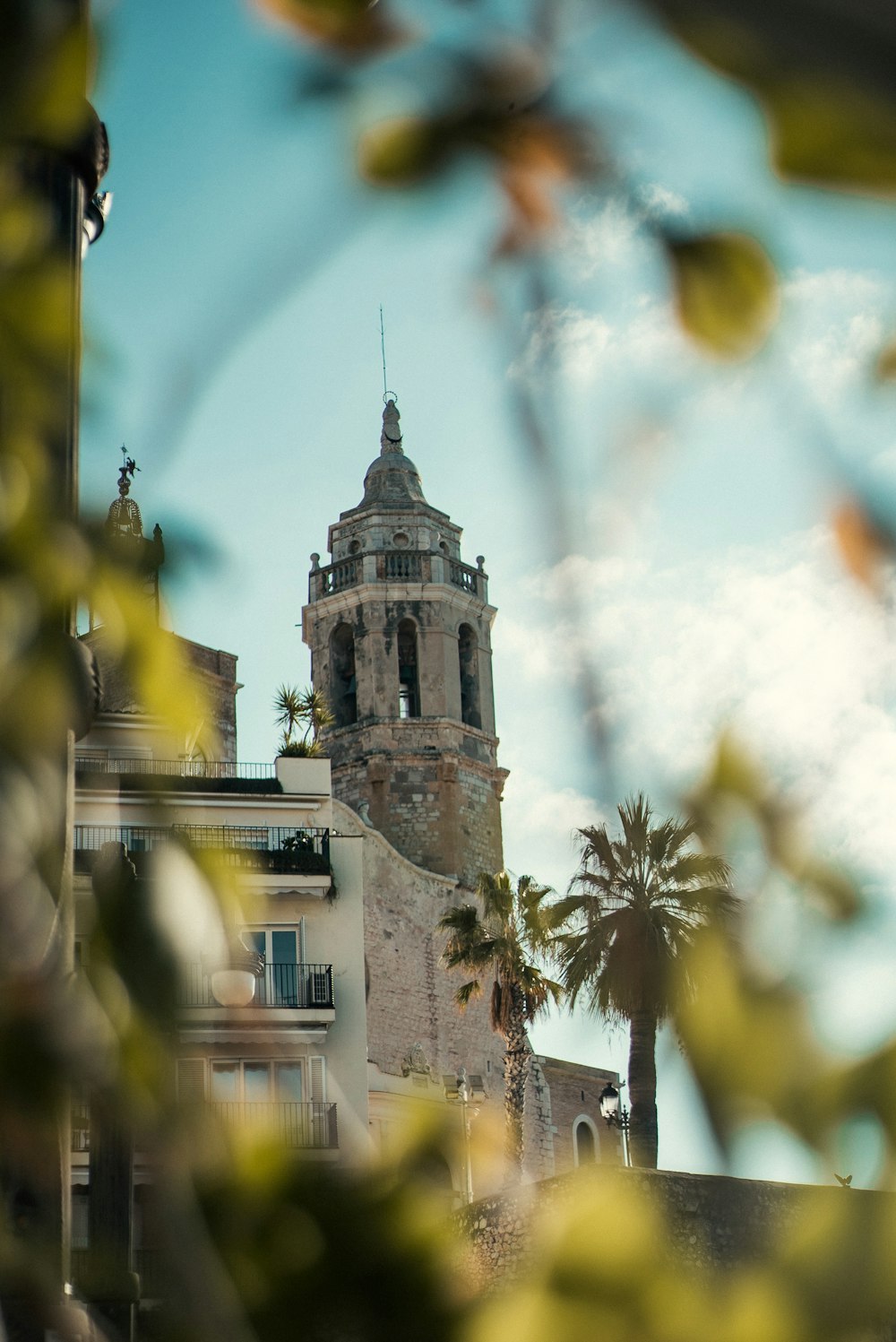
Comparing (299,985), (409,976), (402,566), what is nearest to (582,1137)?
(409,976)

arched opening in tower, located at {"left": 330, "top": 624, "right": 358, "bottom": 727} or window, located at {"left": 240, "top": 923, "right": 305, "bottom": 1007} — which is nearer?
window, located at {"left": 240, "top": 923, "right": 305, "bottom": 1007}

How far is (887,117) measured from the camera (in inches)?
29.6

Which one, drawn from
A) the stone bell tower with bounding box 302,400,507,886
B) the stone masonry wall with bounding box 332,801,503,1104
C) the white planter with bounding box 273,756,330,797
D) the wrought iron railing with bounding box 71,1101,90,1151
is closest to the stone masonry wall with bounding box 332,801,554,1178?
the stone masonry wall with bounding box 332,801,503,1104

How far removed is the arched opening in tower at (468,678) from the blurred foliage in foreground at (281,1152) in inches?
1614

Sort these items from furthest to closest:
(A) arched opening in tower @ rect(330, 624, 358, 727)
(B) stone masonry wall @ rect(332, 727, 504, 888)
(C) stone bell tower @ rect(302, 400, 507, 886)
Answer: (A) arched opening in tower @ rect(330, 624, 358, 727), (C) stone bell tower @ rect(302, 400, 507, 886), (B) stone masonry wall @ rect(332, 727, 504, 888)

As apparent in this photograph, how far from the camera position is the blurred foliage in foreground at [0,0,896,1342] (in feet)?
2.76

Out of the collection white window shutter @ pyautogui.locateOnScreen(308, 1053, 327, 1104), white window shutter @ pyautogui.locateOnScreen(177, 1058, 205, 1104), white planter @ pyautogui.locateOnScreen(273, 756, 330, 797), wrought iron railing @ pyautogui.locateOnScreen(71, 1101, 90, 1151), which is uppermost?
white planter @ pyautogui.locateOnScreen(273, 756, 330, 797)

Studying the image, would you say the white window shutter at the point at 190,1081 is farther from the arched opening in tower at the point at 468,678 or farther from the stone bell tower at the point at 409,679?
the arched opening in tower at the point at 468,678

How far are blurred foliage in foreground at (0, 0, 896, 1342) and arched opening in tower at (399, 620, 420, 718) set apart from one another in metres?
40.7

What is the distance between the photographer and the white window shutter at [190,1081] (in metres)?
0.95

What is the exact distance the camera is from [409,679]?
42.7 metres

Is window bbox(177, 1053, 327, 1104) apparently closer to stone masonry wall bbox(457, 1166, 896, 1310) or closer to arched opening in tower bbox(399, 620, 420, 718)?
stone masonry wall bbox(457, 1166, 896, 1310)

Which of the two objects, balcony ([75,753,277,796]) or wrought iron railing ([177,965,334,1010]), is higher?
wrought iron railing ([177,965,334,1010])

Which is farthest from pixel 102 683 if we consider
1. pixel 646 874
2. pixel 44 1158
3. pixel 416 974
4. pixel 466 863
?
pixel 466 863
